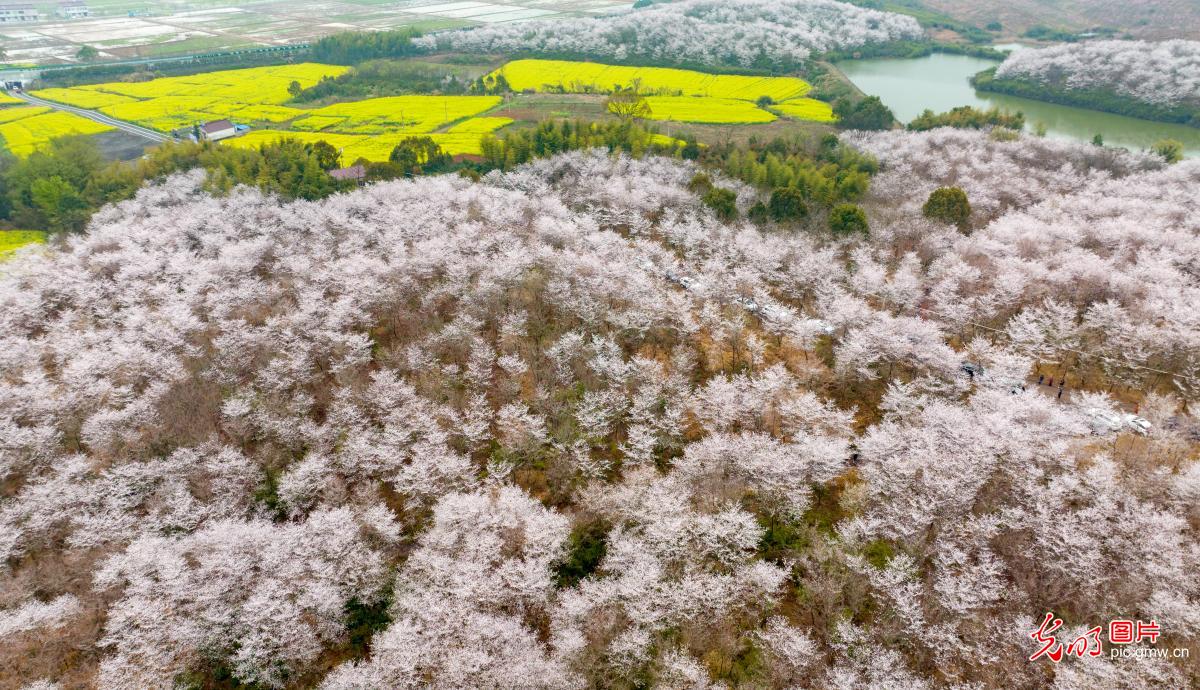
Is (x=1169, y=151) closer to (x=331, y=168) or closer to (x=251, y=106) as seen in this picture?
→ (x=331, y=168)

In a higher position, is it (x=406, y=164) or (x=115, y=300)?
(x=406, y=164)

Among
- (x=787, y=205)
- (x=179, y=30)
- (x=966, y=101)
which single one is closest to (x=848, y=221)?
(x=787, y=205)

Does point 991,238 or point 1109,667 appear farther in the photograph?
point 991,238

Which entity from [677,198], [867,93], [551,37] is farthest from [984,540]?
[551,37]

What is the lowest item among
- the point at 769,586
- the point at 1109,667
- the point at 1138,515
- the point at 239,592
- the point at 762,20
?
the point at 239,592

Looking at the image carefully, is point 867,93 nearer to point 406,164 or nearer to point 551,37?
point 551,37

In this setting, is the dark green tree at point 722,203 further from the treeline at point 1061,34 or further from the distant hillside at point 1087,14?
the treeline at point 1061,34

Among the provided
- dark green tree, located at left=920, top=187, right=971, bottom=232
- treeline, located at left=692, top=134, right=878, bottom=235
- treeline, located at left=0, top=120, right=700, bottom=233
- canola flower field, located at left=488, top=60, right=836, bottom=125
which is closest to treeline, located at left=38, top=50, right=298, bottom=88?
canola flower field, located at left=488, top=60, right=836, bottom=125
